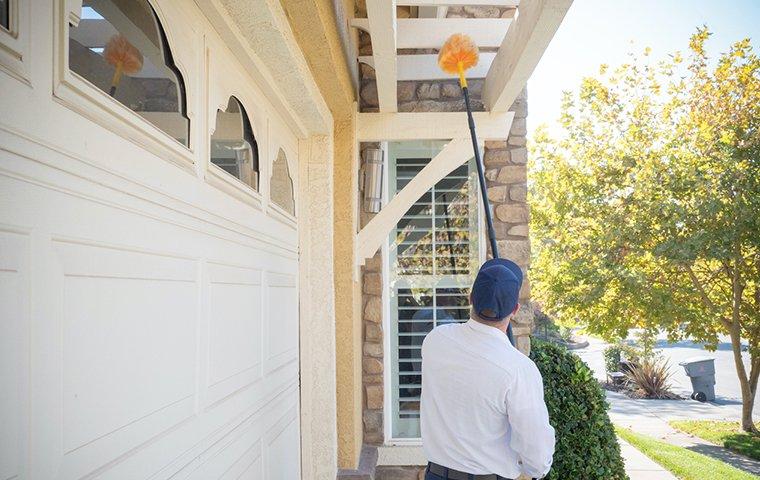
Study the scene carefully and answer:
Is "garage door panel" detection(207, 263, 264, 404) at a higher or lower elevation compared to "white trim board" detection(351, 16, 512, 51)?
lower

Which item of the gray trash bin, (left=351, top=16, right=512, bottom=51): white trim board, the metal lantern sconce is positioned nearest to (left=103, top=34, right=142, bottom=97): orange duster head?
(left=351, top=16, right=512, bottom=51): white trim board

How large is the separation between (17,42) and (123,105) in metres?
0.41

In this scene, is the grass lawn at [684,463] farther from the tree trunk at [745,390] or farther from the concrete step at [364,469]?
the concrete step at [364,469]

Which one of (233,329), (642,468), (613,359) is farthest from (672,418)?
(233,329)

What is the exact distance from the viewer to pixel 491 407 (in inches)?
98.9

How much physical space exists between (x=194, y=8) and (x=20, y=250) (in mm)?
1141

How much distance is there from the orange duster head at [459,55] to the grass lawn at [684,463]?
517 centimetres

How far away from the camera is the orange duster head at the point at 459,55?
3.54m

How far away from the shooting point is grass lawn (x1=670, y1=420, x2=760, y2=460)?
977 centimetres

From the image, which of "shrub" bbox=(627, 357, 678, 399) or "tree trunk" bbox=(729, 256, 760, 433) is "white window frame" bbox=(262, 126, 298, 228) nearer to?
"tree trunk" bbox=(729, 256, 760, 433)

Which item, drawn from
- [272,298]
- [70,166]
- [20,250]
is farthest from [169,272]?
[272,298]

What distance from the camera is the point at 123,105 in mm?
1418

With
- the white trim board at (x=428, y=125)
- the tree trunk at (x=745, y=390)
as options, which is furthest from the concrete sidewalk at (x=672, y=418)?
the white trim board at (x=428, y=125)

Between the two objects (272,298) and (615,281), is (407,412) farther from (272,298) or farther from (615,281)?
(615,281)
